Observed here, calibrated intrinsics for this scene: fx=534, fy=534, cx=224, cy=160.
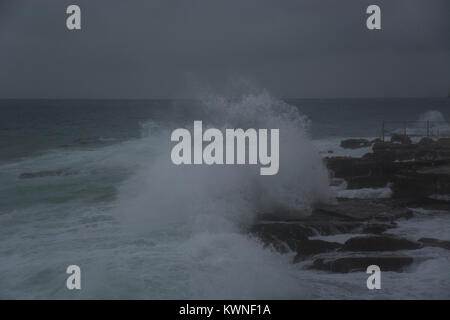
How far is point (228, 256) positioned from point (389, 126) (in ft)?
146

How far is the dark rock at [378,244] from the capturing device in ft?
28.2

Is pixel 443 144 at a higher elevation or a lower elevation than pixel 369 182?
higher

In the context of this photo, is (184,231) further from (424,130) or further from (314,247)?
(424,130)

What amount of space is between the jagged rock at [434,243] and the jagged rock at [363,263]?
3.09 ft

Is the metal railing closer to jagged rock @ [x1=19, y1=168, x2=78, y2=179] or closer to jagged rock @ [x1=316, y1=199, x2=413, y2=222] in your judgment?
jagged rock @ [x1=316, y1=199, x2=413, y2=222]

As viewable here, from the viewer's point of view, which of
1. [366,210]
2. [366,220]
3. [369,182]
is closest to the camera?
[366,220]

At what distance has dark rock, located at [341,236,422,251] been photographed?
8.59 metres

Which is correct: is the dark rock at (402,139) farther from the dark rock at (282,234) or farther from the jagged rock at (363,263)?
the jagged rock at (363,263)

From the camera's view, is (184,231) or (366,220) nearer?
(184,231)

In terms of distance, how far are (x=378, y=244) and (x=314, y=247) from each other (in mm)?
1025

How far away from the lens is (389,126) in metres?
49.8

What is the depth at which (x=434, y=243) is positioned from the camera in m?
8.86

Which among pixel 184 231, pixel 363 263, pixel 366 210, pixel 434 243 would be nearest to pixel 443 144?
pixel 366 210
